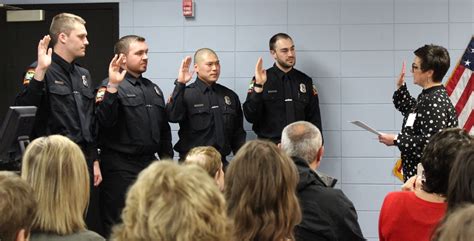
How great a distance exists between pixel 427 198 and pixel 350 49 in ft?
11.5

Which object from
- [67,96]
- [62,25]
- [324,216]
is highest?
[62,25]

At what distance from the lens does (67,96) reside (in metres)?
5.01

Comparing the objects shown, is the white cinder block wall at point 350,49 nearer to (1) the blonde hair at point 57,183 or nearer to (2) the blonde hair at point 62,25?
(2) the blonde hair at point 62,25

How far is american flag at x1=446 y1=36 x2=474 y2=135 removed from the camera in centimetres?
617

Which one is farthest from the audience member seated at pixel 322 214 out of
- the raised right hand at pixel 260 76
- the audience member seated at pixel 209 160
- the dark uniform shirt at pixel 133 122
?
the raised right hand at pixel 260 76

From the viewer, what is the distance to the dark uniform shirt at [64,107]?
16.2 feet

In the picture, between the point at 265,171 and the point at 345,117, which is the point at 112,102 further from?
the point at 265,171

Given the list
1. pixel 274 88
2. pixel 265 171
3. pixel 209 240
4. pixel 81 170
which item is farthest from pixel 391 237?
pixel 274 88

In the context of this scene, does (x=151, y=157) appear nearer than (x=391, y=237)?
No

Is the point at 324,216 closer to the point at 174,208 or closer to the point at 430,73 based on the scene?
the point at 174,208

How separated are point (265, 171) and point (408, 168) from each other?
2.84 metres

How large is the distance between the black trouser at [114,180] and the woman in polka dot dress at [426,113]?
6.29 ft

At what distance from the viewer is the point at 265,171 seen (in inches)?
93.5

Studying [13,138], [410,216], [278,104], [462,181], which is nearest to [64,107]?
[13,138]
